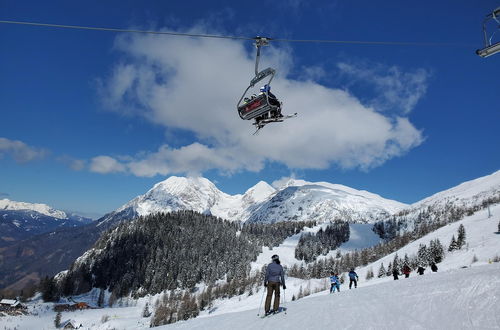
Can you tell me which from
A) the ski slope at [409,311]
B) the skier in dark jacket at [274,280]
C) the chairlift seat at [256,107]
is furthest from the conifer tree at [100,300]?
the skier in dark jacket at [274,280]

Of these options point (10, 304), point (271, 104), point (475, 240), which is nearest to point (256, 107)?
point (271, 104)

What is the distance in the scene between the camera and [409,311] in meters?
10.2

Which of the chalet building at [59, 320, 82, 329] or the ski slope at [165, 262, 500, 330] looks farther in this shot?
the chalet building at [59, 320, 82, 329]

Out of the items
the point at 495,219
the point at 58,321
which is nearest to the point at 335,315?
the point at 58,321

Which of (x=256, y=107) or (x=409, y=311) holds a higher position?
(x=256, y=107)

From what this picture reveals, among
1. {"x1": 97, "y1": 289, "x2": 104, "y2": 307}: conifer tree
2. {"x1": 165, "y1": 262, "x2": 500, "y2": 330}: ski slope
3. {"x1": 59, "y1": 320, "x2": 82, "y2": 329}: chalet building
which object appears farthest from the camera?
{"x1": 97, "y1": 289, "x2": 104, "y2": 307}: conifer tree

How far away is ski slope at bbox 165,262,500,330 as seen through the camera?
863cm

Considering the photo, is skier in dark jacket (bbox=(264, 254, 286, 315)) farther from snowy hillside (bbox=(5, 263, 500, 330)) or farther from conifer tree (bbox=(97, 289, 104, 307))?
conifer tree (bbox=(97, 289, 104, 307))

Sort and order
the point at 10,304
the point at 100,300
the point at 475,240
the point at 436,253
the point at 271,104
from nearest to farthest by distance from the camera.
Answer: the point at 271,104 < the point at 436,253 < the point at 475,240 < the point at 10,304 < the point at 100,300

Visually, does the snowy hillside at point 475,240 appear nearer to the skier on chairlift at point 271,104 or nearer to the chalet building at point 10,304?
the skier on chairlift at point 271,104

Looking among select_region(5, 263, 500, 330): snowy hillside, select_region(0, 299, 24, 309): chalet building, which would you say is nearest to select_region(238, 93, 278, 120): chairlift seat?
select_region(5, 263, 500, 330): snowy hillside

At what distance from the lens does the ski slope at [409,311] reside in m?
8.63

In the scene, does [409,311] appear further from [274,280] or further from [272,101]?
[272,101]

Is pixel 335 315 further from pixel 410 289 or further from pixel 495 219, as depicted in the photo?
pixel 495 219
